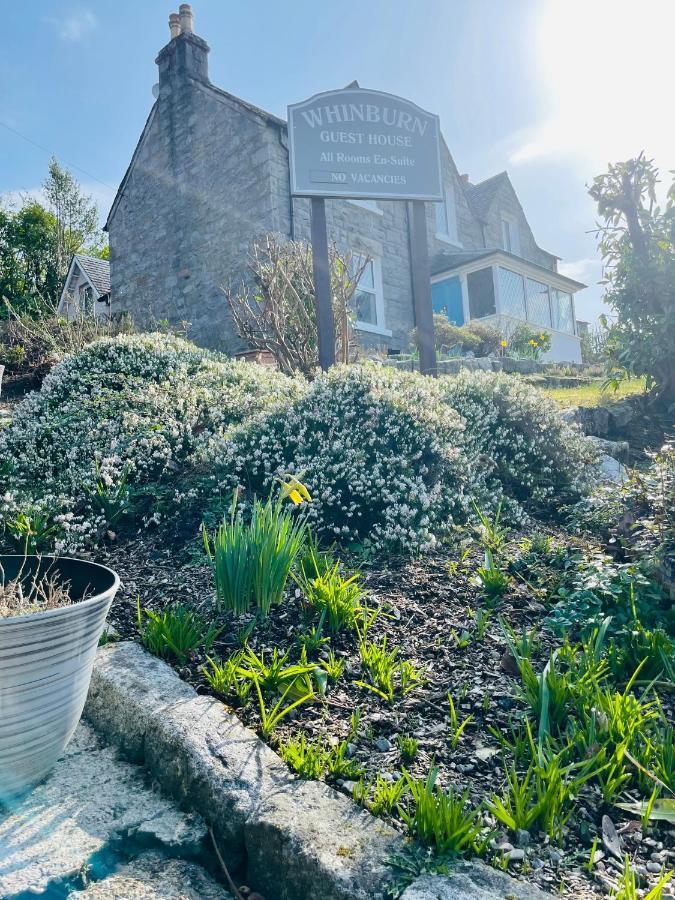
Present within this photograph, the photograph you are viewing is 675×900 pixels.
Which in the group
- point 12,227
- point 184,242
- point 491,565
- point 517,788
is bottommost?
point 517,788

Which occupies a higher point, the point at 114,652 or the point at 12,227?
the point at 12,227

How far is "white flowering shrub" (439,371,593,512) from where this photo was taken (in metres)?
4.51

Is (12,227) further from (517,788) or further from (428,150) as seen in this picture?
(517,788)

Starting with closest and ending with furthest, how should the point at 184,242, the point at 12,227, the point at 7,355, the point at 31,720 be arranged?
the point at 31,720, the point at 7,355, the point at 184,242, the point at 12,227

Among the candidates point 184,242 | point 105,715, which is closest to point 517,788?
point 105,715

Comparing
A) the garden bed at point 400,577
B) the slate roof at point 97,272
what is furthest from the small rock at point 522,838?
the slate roof at point 97,272

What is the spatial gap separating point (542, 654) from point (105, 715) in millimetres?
1616

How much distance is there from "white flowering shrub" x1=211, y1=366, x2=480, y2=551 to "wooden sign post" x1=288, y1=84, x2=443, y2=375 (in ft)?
6.65

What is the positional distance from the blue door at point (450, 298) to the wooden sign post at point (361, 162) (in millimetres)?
9968

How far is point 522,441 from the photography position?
4680 mm

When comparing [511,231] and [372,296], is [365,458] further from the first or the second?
[511,231]

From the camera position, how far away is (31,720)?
1901 millimetres


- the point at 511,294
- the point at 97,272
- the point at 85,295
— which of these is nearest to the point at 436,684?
the point at 511,294

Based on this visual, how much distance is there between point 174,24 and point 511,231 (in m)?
12.2
